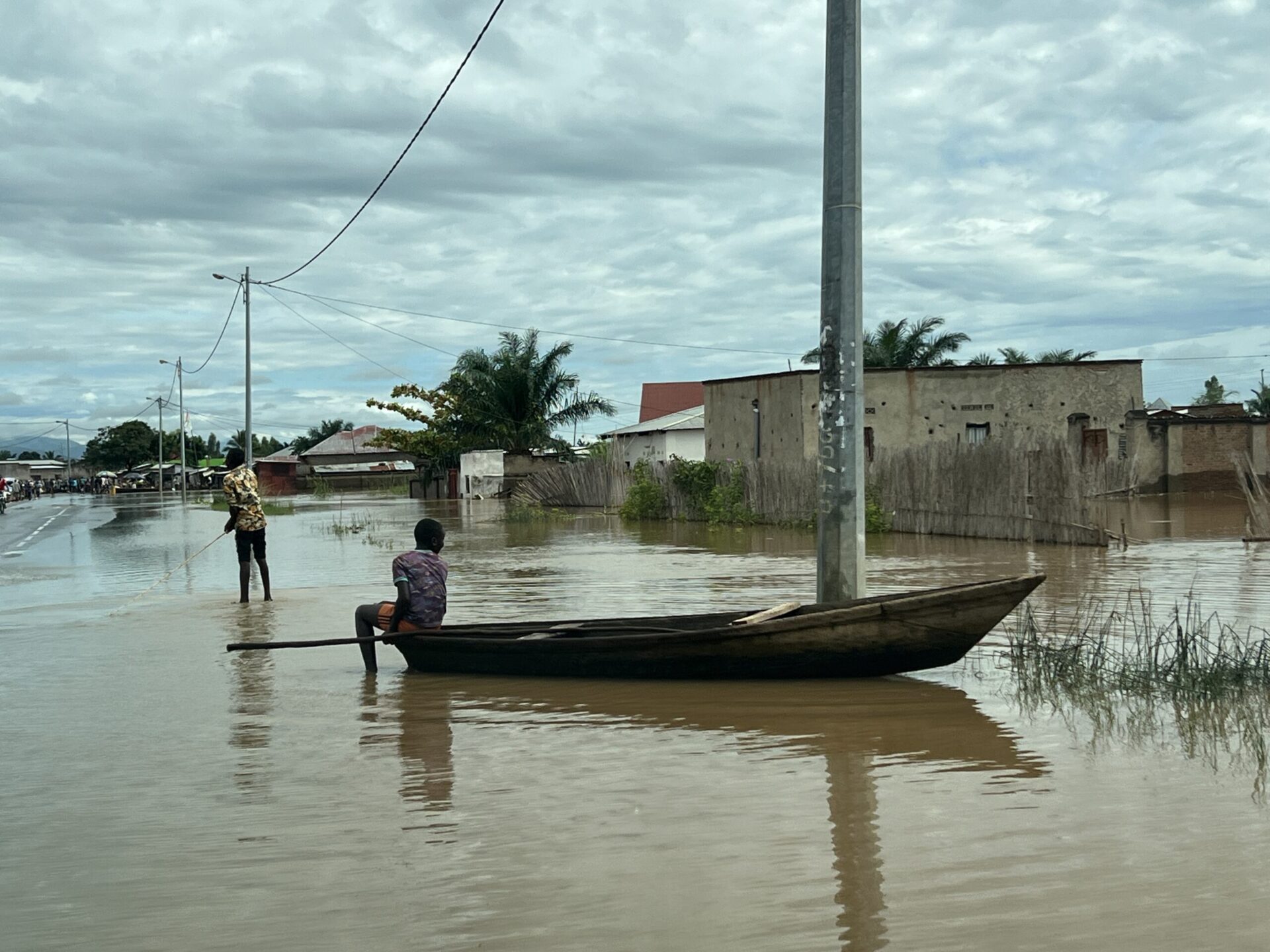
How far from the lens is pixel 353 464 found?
268 ft

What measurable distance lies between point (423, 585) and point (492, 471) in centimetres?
4061

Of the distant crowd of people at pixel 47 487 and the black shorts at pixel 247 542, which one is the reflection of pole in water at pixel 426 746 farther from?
the distant crowd of people at pixel 47 487

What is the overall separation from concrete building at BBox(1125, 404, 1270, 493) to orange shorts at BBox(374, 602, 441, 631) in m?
29.9

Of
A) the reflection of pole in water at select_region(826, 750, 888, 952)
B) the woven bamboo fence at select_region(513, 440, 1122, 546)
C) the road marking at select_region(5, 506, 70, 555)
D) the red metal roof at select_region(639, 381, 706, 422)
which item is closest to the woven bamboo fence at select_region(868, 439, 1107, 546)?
the woven bamboo fence at select_region(513, 440, 1122, 546)

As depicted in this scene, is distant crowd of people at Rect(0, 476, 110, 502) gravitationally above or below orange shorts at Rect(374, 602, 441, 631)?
above

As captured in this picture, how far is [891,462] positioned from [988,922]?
2083 centimetres

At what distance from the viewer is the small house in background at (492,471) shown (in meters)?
49.2

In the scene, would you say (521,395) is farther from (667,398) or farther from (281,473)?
(281,473)

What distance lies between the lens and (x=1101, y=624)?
1095 centimetres

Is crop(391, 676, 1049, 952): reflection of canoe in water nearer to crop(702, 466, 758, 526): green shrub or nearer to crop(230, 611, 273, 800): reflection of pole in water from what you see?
crop(230, 611, 273, 800): reflection of pole in water

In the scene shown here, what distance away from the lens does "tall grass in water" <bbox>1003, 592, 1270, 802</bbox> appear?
639 centimetres

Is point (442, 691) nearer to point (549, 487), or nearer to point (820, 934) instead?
point (820, 934)

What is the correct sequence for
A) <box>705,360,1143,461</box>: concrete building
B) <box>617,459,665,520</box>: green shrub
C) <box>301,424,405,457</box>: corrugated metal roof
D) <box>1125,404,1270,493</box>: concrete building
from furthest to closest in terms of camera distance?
<box>301,424,405,457</box>: corrugated metal roof
<box>1125,404,1270,493</box>: concrete building
<box>705,360,1143,461</box>: concrete building
<box>617,459,665,520</box>: green shrub

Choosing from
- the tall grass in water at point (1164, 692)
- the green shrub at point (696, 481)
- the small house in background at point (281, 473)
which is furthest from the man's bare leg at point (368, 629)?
the small house in background at point (281, 473)
